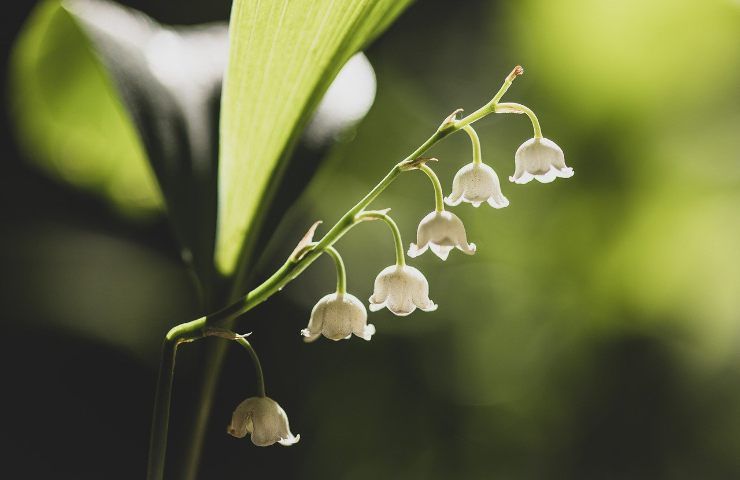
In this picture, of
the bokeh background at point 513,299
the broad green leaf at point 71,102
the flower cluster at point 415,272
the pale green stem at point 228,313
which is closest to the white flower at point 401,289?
the flower cluster at point 415,272

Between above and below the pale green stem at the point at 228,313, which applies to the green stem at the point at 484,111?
above

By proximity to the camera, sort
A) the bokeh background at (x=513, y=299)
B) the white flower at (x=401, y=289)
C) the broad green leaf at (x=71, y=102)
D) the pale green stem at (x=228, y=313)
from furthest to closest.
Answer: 1. the bokeh background at (x=513, y=299)
2. the broad green leaf at (x=71, y=102)
3. the white flower at (x=401, y=289)
4. the pale green stem at (x=228, y=313)

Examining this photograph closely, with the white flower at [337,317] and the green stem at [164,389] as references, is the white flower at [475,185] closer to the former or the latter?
the white flower at [337,317]

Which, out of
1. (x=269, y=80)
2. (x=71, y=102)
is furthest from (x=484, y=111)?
(x=71, y=102)

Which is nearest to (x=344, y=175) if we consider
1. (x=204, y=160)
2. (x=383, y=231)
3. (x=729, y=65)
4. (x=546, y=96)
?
(x=383, y=231)

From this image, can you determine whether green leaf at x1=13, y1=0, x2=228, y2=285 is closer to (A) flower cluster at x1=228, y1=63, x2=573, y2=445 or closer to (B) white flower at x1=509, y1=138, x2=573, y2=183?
(A) flower cluster at x1=228, y1=63, x2=573, y2=445
